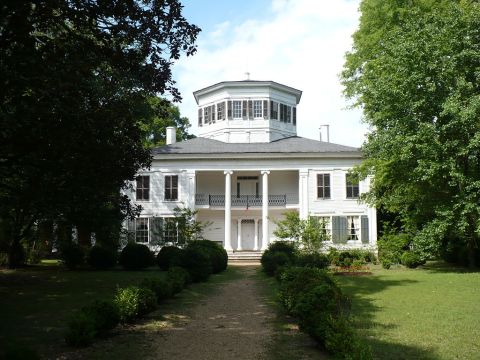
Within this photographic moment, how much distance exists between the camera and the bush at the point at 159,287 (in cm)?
1227

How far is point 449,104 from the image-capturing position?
19.7 meters

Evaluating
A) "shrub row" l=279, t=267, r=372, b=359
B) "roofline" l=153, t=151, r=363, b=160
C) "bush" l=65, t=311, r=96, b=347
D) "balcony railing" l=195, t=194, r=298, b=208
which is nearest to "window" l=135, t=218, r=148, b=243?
"balcony railing" l=195, t=194, r=298, b=208

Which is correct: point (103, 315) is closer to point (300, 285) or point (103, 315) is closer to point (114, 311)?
point (114, 311)

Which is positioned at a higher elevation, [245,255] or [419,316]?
[245,255]

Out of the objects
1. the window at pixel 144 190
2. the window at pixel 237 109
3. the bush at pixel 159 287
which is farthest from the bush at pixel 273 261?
the window at pixel 237 109

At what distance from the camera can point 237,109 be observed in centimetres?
3697

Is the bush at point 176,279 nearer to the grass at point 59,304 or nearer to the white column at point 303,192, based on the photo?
the grass at point 59,304

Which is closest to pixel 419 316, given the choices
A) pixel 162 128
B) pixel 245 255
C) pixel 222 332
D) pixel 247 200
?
pixel 222 332

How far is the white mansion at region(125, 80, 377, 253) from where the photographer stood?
32.7m

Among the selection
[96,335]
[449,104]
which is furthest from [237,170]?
[96,335]

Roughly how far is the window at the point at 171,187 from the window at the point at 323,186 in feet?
31.5

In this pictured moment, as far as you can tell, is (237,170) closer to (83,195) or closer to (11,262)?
(11,262)

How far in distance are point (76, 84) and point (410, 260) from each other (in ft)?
64.2

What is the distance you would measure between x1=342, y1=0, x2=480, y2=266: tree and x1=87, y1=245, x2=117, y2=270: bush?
13.5 metres
